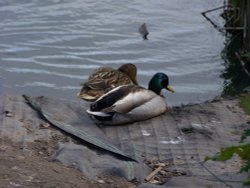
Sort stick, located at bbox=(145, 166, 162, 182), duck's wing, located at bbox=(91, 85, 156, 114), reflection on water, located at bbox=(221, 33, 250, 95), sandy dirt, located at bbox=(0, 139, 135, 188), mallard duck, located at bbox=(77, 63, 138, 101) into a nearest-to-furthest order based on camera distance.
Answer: sandy dirt, located at bbox=(0, 139, 135, 188) → stick, located at bbox=(145, 166, 162, 182) → duck's wing, located at bbox=(91, 85, 156, 114) → mallard duck, located at bbox=(77, 63, 138, 101) → reflection on water, located at bbox=(221, 33, 250, 95)

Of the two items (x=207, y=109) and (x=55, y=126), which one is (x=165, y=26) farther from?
(x=55, y=126)

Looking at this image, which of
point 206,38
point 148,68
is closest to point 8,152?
point 148,68

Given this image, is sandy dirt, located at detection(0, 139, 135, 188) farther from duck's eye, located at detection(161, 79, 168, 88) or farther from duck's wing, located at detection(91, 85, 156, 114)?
duck's eye, located at detection(161, 79, 168, 88)

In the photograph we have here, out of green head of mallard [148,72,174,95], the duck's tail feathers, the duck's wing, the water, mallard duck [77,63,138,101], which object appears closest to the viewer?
the duck's tail feathers

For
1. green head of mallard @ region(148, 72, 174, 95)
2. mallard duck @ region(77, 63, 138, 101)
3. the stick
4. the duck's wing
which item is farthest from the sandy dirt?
green head of mallard @ region(148, 72, 174, 95)

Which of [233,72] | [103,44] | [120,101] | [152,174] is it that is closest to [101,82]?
[120,101]

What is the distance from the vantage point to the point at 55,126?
7031 millimetres

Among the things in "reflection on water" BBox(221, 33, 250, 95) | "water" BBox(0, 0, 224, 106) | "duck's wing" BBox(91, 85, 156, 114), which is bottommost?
"reflection on water" BBox(221, 33, 250, 95)

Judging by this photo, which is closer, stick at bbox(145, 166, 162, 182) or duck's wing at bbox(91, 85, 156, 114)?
stick at bbox(145, 166, 162, 182)

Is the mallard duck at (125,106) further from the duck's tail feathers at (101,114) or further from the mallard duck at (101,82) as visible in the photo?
the mallard duck at (101,82)

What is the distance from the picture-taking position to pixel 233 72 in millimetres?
Result: 11094

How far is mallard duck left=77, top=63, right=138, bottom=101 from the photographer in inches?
335

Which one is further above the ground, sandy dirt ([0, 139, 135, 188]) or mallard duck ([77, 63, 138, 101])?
sandy dirt ([0, 139, 135, 188])

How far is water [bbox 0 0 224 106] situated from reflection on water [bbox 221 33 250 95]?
0.42ft
